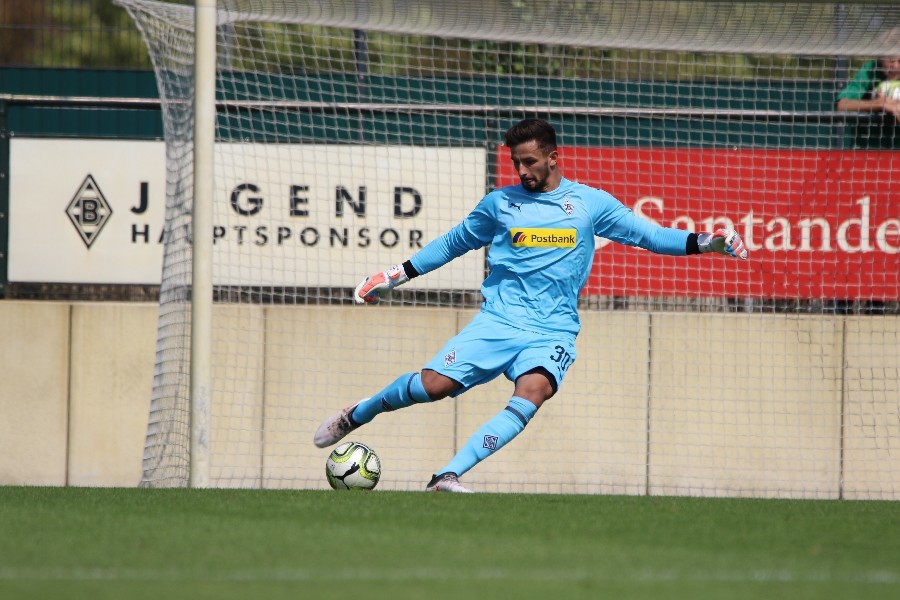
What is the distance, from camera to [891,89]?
9.47 meters

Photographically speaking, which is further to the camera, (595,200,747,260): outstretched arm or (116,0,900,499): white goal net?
(116,0,900,499): white goal net

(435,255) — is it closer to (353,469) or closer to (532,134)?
(532,134)

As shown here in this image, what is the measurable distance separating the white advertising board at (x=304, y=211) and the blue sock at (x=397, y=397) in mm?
2561

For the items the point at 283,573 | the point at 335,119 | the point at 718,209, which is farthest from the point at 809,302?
the point at 283,573

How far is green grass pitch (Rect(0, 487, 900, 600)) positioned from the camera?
13.5 ft

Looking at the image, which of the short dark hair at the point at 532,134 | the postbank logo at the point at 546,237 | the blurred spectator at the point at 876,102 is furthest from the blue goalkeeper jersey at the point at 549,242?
the blurred spectator at the point at 876,102

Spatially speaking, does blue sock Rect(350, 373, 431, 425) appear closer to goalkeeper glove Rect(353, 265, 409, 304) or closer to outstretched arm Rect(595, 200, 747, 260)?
goalkeeper glove Rect(353, 265, 409, 304)

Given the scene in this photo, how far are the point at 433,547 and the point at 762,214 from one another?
18.4ft

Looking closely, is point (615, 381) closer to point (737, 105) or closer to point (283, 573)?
point (737, 105)

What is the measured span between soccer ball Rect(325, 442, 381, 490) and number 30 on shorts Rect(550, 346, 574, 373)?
1214mm

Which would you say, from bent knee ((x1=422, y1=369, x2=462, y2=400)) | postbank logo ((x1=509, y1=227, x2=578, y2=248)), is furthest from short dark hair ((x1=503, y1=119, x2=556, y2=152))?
bent knee ((x1=422, y1=369, x2=462, y2=400))

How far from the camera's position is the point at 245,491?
22.8 feet

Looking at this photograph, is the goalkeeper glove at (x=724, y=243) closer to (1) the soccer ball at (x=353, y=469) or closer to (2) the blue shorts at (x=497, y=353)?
(2) the blue shorts at (x=497, y=353)

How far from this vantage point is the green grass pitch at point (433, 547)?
13.5ft
